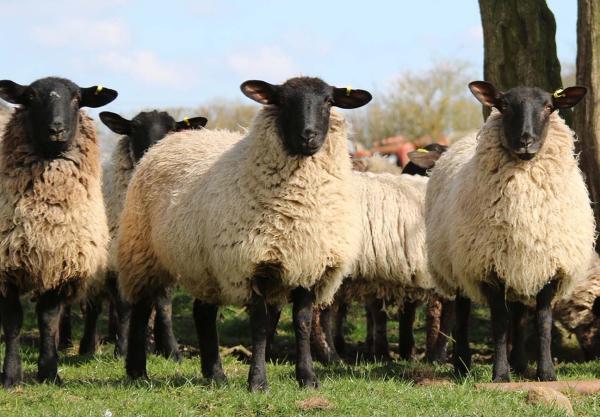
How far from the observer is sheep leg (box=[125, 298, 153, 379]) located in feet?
29.0

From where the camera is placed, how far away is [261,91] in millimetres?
8281

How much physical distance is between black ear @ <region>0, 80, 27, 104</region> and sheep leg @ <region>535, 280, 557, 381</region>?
461 cm

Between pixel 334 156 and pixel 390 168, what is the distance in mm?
9493

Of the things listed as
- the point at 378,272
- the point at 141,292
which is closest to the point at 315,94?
the point at 141,292

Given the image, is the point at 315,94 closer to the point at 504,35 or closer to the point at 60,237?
the point at 60,237

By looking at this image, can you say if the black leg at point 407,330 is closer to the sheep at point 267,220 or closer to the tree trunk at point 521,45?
the tree trunk at point 521,45

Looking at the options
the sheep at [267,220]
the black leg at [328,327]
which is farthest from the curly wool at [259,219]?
the black leg at [328,327]

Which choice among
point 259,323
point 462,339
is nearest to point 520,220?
point 462,339

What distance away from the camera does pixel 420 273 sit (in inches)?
448

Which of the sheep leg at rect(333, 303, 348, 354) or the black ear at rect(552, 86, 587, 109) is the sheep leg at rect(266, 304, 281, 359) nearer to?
the sheep leg at rect(333, 303, 348, 354)

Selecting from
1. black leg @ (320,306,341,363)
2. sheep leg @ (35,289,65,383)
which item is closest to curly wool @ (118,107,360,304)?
sheep leg @ (35,289,65,383)

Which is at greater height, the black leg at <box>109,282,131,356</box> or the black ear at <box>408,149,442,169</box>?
the black ear at <box>408,149,442,169</box>

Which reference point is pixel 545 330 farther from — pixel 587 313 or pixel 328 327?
pixel 328 327

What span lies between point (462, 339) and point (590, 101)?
335cm
